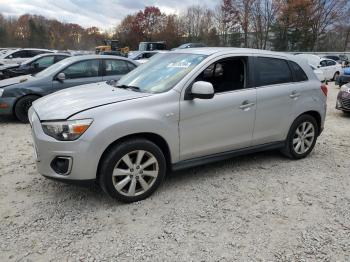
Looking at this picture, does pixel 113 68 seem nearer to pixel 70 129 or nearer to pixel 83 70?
pixel 83 70

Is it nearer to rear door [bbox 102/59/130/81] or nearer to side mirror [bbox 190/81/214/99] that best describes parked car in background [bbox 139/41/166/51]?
rear door [bbox 102/59/130/81]

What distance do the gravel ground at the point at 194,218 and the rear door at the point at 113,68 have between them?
374cm

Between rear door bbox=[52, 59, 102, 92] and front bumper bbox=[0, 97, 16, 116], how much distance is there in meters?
0.89

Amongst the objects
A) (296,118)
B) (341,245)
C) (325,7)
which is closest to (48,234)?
(341,245)

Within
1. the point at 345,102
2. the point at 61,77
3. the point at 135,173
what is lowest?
the point at 135,173

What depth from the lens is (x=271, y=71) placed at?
4629 mm

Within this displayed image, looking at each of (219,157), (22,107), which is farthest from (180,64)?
(22,107)

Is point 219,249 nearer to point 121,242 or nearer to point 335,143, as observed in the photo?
point 121,242

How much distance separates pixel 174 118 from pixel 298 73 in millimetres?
2274

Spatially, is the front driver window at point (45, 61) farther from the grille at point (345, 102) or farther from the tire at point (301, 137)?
the grille at point (345, 102)

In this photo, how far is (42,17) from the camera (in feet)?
258

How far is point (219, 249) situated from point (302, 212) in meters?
1.16

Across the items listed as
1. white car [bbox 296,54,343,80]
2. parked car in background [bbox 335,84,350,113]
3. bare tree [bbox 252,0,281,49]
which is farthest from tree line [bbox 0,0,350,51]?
parked car in background [bbox 335,84,350,113]

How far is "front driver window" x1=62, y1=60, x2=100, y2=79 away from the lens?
25.3ft
